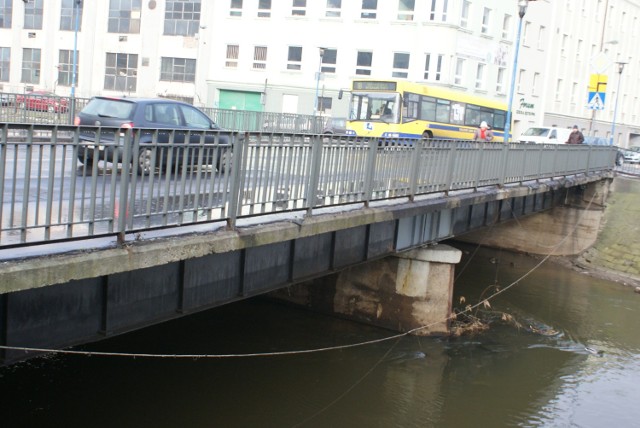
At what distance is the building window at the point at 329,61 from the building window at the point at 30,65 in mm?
22208

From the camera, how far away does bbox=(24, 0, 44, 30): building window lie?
53000 mm

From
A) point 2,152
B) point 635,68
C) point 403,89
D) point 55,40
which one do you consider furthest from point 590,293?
point 635,68

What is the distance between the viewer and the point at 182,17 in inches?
1928

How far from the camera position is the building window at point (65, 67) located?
5206cm

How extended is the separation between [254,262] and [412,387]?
4.38m

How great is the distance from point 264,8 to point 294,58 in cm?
405

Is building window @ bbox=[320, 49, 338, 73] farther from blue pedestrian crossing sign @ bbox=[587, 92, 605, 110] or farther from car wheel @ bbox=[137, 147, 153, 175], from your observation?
car wheel @ bbox=[137, 147, 153, 175]

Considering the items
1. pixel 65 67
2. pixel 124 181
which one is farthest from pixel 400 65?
pixel 124 181

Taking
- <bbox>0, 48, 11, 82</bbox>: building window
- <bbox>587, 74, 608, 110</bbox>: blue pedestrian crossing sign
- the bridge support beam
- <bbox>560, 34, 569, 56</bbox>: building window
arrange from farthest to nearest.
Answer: <bbox>560, 34, 569, 56</bbox>: building window → <bbox>0, 48, 11, 82</bbox>: building window → <bbox>587, 74, 608, 110</bbox>: blue pedestrian crossing sign → the bridge support beam

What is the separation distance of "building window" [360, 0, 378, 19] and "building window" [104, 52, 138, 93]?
16.2m

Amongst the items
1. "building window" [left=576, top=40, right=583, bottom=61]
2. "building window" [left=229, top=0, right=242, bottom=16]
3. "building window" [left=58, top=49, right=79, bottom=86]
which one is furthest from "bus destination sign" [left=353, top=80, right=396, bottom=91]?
"building window" [left=576, top=40, right=583, bottom=61]

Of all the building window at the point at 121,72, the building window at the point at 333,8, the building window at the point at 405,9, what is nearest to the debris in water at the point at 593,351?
the building window at the point at 405,9

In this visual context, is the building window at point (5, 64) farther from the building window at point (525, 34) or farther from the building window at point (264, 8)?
the building window at point (525, 34)

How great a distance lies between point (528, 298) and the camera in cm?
1959
